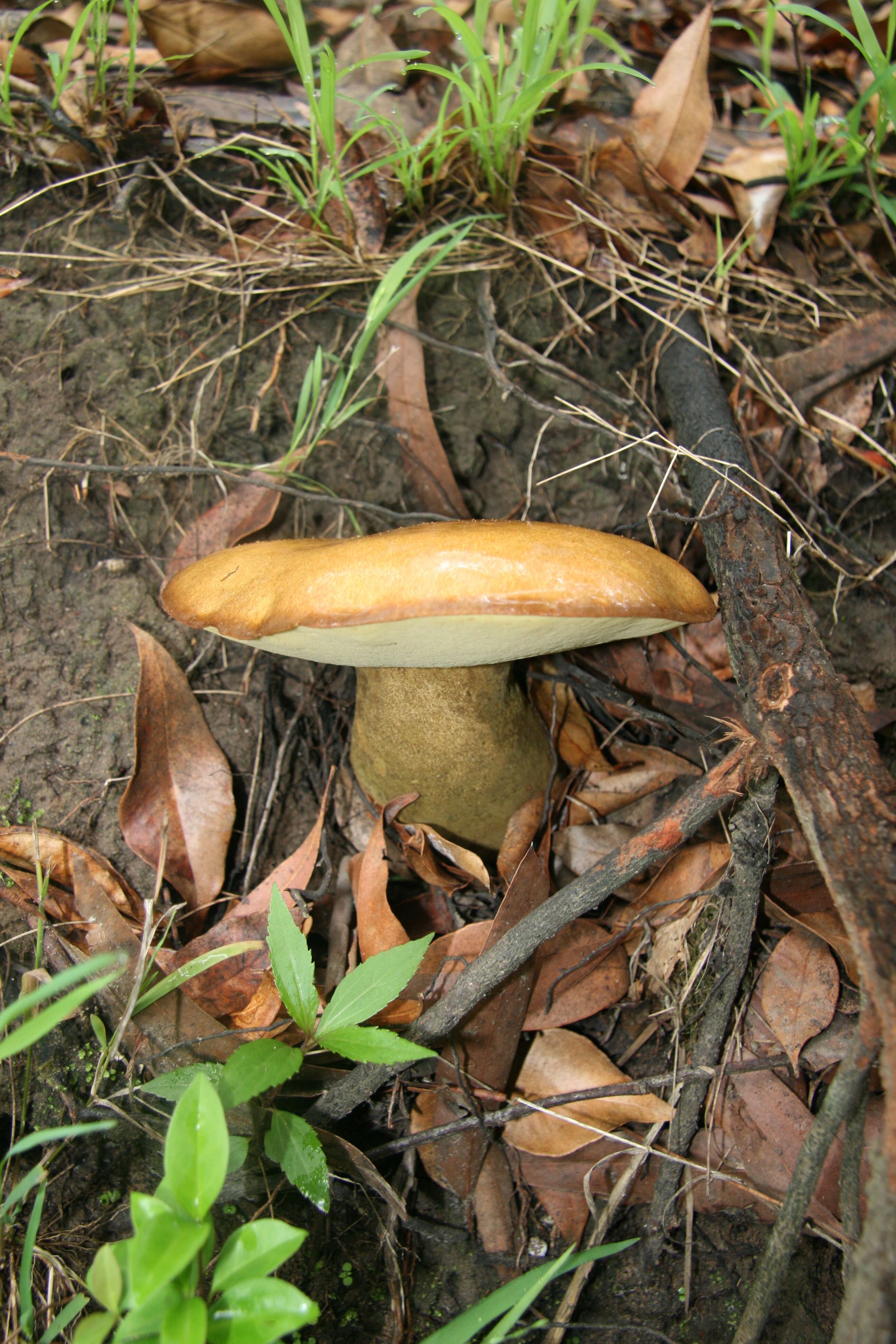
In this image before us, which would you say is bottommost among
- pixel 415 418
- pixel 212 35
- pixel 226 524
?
pixel 226 524

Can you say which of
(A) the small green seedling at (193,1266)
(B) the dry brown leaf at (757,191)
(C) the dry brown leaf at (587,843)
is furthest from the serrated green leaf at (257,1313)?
(B) the dry brown leaf at (757,191)

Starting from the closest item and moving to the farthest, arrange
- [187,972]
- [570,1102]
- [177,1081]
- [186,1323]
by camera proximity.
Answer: [186,1323], [177,1081], [187,972], [570,1102]

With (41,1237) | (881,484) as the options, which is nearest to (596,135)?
(881,484)

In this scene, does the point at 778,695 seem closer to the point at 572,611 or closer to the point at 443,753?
the point at 572,611

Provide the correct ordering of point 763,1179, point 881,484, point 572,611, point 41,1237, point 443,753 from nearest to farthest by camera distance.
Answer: point 572,611 → point 41,1237 → point 763,1179 → point 443,753 → point 881,484

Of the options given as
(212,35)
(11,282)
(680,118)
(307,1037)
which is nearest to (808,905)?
(307,1037)

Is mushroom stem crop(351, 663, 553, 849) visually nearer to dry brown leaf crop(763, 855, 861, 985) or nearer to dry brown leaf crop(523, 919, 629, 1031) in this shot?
dry brown leaf crop(523, 919, 629, 1031)

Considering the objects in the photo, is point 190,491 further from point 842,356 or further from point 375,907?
point 842,356
